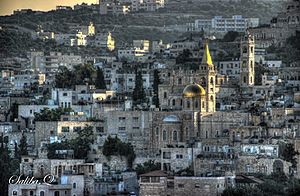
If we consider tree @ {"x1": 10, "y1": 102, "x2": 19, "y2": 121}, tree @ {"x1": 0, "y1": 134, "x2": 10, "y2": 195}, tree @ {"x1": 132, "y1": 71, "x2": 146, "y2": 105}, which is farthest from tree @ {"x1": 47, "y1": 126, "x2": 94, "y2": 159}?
tree @ {"x1": 10, "y1": 102, "x2": 19, "y2": 121}

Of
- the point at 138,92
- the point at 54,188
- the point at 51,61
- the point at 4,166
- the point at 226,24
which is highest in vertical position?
the point at 226,24

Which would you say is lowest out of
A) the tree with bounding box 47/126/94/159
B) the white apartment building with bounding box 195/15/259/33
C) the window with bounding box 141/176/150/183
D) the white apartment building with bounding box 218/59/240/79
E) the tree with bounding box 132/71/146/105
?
the window with bounding box 141/176/150/183

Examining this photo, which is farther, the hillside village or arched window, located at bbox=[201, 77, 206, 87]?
arched window, located at bbox=[201, 77, 206, 87]

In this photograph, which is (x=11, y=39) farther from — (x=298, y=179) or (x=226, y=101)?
(x=298, y=179)

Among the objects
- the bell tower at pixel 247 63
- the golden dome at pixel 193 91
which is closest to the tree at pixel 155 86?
the golden dome at pixel 193 91

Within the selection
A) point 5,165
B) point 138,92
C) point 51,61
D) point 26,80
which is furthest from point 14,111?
point 51,61

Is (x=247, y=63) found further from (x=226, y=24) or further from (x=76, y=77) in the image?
(x=226, y=24)

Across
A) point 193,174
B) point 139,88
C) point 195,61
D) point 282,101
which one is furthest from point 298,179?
point 195,61

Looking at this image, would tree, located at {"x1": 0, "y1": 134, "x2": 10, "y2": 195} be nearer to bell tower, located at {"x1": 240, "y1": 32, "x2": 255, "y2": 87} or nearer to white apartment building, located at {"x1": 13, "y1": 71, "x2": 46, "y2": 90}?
bell tower, located at {"x1": 240, "y1": 32, "x2": 255, "y2": 87}

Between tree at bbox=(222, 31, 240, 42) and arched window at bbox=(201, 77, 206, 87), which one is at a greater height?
tree at bbox=(222, 31, 240, 42)

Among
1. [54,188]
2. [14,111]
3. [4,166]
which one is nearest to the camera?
[54,188]

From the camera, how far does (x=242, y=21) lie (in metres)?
56.6

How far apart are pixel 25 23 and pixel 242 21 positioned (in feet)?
22.3

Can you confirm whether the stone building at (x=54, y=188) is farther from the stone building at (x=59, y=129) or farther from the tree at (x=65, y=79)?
the tree at (x=65, y=79)
